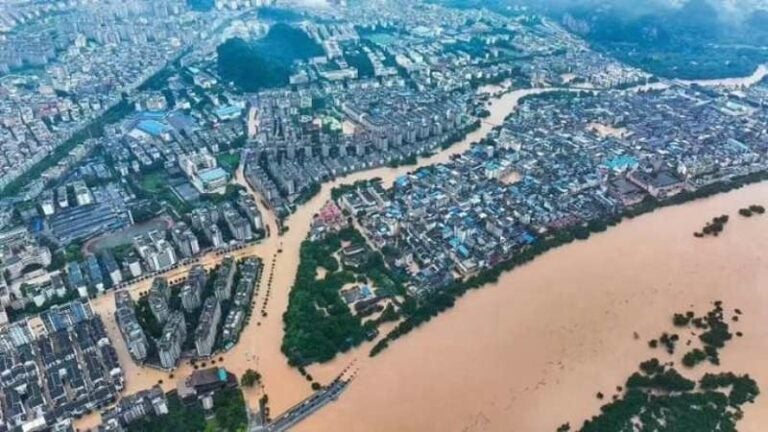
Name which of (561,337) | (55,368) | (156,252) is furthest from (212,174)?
(561,337)

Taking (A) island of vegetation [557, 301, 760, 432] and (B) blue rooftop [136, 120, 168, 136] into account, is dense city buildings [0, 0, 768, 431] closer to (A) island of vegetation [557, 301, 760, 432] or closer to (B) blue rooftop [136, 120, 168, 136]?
(B) blue rooftop [136, 120, 168, 136]

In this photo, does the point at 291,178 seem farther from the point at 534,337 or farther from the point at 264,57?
the point at 264,57

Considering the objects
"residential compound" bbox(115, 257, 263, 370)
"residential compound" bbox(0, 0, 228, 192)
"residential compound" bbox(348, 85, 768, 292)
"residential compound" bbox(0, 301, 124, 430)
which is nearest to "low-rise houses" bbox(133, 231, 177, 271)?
"residential compound" bbox(115, 257, 263, 370)

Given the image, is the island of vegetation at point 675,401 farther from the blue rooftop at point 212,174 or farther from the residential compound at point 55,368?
the blue rooftop at point 212,174

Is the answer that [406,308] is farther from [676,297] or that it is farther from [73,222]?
[73,222]

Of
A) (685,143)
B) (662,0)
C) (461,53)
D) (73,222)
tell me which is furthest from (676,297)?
(662,0)

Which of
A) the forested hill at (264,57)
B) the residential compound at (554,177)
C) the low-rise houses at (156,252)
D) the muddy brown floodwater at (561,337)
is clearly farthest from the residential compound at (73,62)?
the muddy brown floodwater at (561,337)
